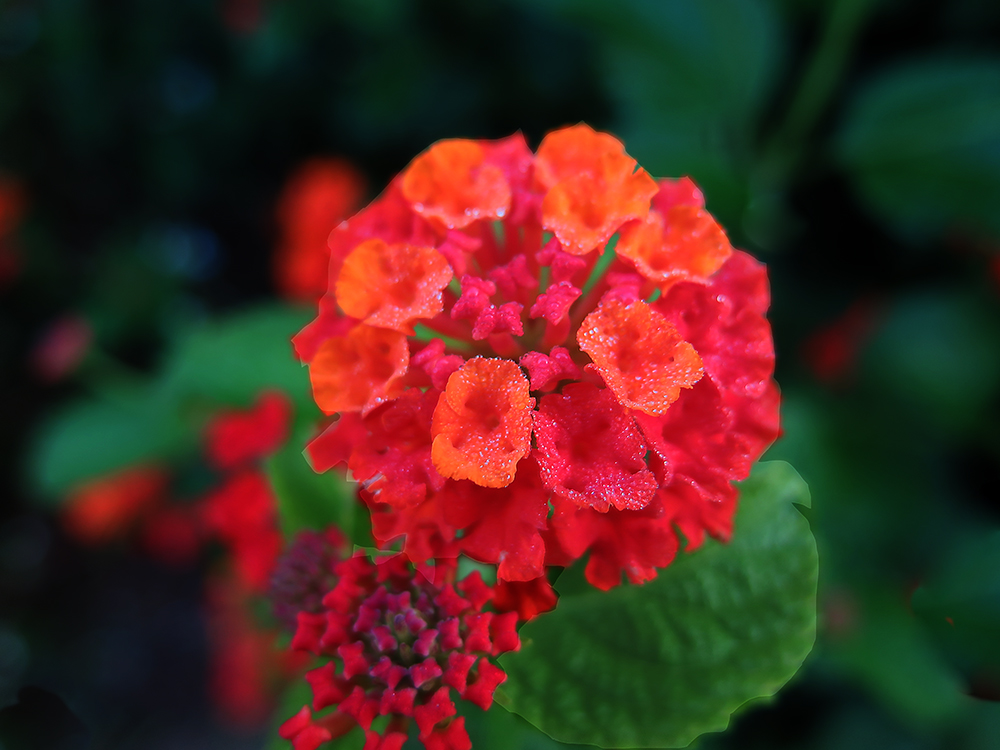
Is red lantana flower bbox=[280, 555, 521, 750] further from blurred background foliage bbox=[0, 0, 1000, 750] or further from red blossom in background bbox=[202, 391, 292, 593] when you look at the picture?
blurred background foliage bbox=[0, 0, 1000, 750]

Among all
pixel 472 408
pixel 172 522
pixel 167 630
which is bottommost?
pixel 167 630

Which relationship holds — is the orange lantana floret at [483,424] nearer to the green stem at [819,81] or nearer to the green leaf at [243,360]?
the green leaf at [243,360]

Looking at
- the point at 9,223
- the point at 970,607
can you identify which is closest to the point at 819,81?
the point at 970,607

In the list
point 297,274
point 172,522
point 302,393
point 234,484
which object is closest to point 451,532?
point 234,484

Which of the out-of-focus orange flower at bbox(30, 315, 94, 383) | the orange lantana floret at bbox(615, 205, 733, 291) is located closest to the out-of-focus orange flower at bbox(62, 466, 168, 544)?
the out-of-focus orange flower at bbox(30, 315, 94, 383)

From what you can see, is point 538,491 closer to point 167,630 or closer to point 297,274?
point 297,274

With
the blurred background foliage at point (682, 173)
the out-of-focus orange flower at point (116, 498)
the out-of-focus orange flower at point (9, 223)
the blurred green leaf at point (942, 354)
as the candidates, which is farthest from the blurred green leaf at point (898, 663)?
the out-of-focus orange flower at point (9, 223)

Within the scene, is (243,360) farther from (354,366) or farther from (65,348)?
(354,366)
